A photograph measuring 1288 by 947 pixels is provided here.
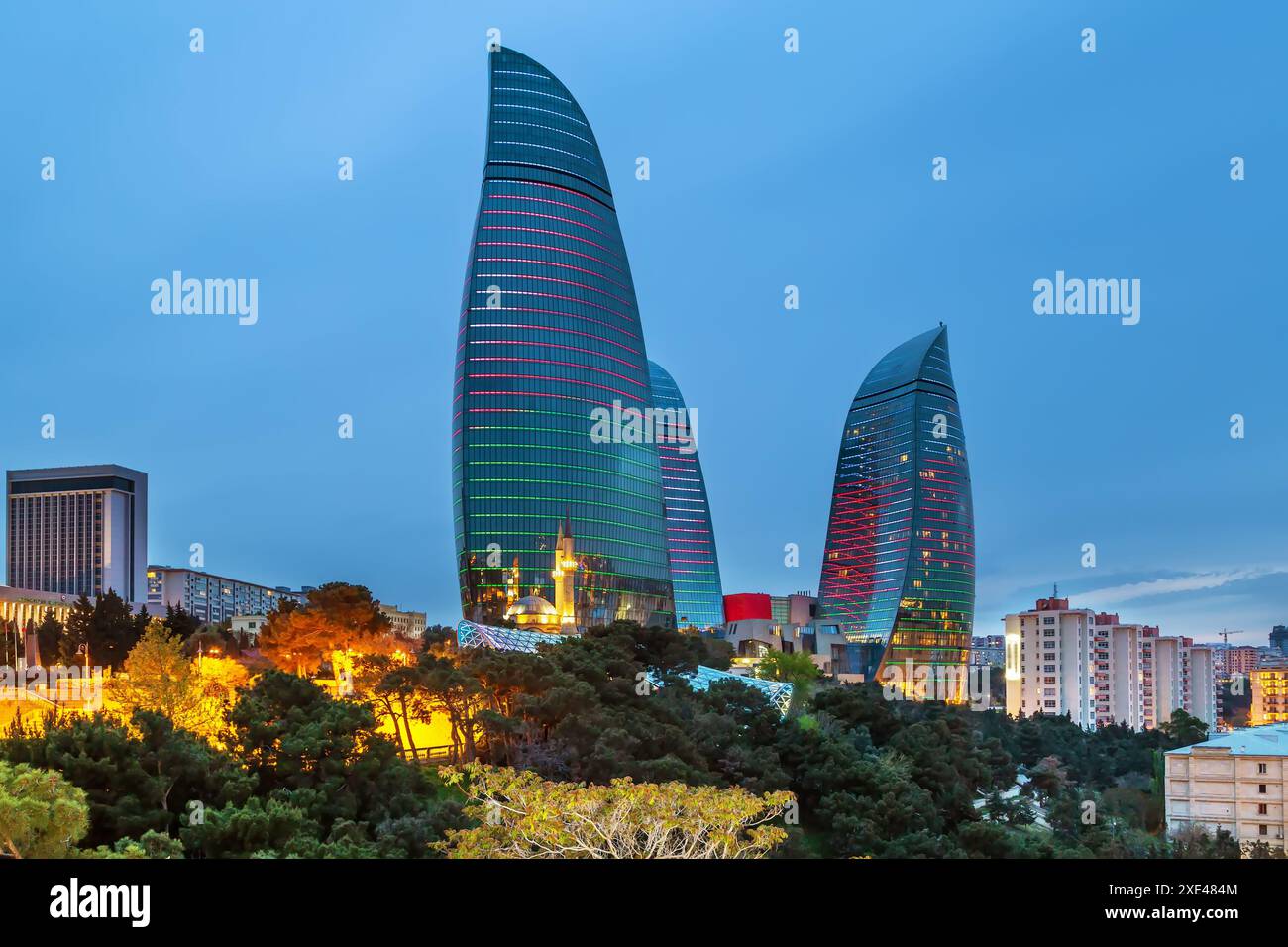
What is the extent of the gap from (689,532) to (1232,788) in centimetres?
10769

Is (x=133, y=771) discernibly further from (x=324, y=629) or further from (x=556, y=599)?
(x=556, y=599)

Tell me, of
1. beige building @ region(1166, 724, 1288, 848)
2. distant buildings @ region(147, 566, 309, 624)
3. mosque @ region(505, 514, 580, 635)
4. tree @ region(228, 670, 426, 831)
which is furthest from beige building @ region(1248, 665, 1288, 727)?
distant buildings @ region(147, 566, 309, 624)

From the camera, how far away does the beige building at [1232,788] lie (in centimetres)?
4356

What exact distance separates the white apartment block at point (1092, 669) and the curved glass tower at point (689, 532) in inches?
1530

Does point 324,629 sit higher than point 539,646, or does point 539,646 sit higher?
point 324,629

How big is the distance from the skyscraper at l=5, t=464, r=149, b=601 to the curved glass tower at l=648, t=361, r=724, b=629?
263 ft

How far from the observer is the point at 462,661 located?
4291 centimetres

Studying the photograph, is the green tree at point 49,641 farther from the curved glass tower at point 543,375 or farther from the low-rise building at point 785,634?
the low-rise building at point 785,634

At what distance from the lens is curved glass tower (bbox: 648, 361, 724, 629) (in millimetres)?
146625

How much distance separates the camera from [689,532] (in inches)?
5940

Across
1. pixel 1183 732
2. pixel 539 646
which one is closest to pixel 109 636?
pixel 539 646

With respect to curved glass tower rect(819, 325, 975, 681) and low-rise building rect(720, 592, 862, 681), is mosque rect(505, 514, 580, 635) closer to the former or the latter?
low-rise building rect(720, 592, 862, 681)

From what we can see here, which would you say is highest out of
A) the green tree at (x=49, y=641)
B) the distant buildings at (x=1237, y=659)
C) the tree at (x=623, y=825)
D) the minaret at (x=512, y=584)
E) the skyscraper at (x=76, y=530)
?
the skyscraper at (x=76, y=530)

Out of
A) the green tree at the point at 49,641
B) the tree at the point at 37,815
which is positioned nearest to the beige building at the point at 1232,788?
the tree at the point at 37,815
